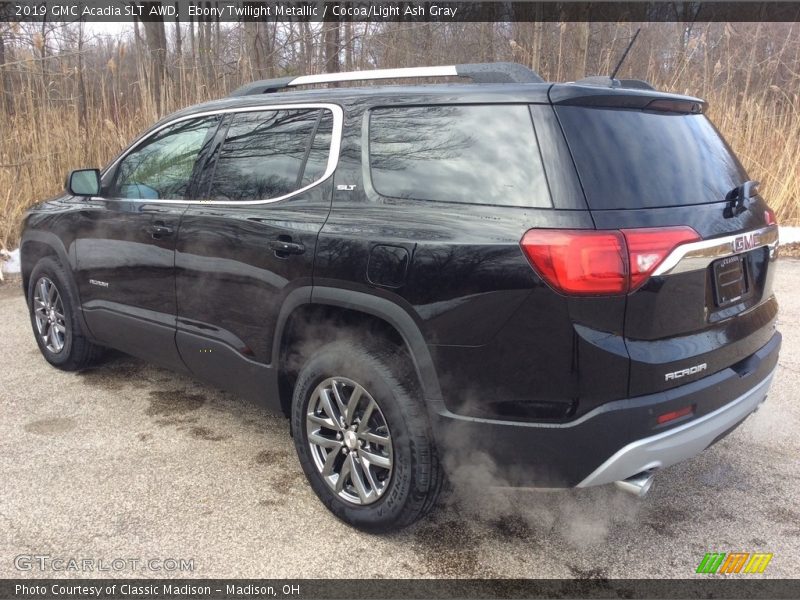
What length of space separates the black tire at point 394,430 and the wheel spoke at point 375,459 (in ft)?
0.15

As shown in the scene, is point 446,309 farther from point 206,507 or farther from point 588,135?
point 206,507

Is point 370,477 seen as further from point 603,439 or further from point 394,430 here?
point 603,439

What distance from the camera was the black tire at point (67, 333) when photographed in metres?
4.22

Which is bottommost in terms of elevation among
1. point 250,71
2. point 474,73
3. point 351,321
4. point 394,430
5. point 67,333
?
point 67,333

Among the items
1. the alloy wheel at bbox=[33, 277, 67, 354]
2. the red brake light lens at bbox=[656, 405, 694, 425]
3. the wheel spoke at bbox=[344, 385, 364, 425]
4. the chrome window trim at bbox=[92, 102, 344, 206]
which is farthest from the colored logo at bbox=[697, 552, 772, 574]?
the alloy wheel at bbox=[33, 277, 67, 354]

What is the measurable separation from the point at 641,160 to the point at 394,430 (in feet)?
4.38

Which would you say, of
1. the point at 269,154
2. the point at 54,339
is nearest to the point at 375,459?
the point at 269,154

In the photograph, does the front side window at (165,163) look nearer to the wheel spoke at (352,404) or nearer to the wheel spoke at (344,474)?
the wheel spoke at (352,404)

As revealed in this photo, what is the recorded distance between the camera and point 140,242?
358cm

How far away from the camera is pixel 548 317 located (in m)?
2.10

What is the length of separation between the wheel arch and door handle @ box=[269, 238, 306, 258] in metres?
0.17

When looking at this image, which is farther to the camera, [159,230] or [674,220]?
[159,230]

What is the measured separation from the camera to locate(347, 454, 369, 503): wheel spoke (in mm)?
2617

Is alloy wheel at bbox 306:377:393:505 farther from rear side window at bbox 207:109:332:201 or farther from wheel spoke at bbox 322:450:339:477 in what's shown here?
rear side window at bbox 207:109:332:201
